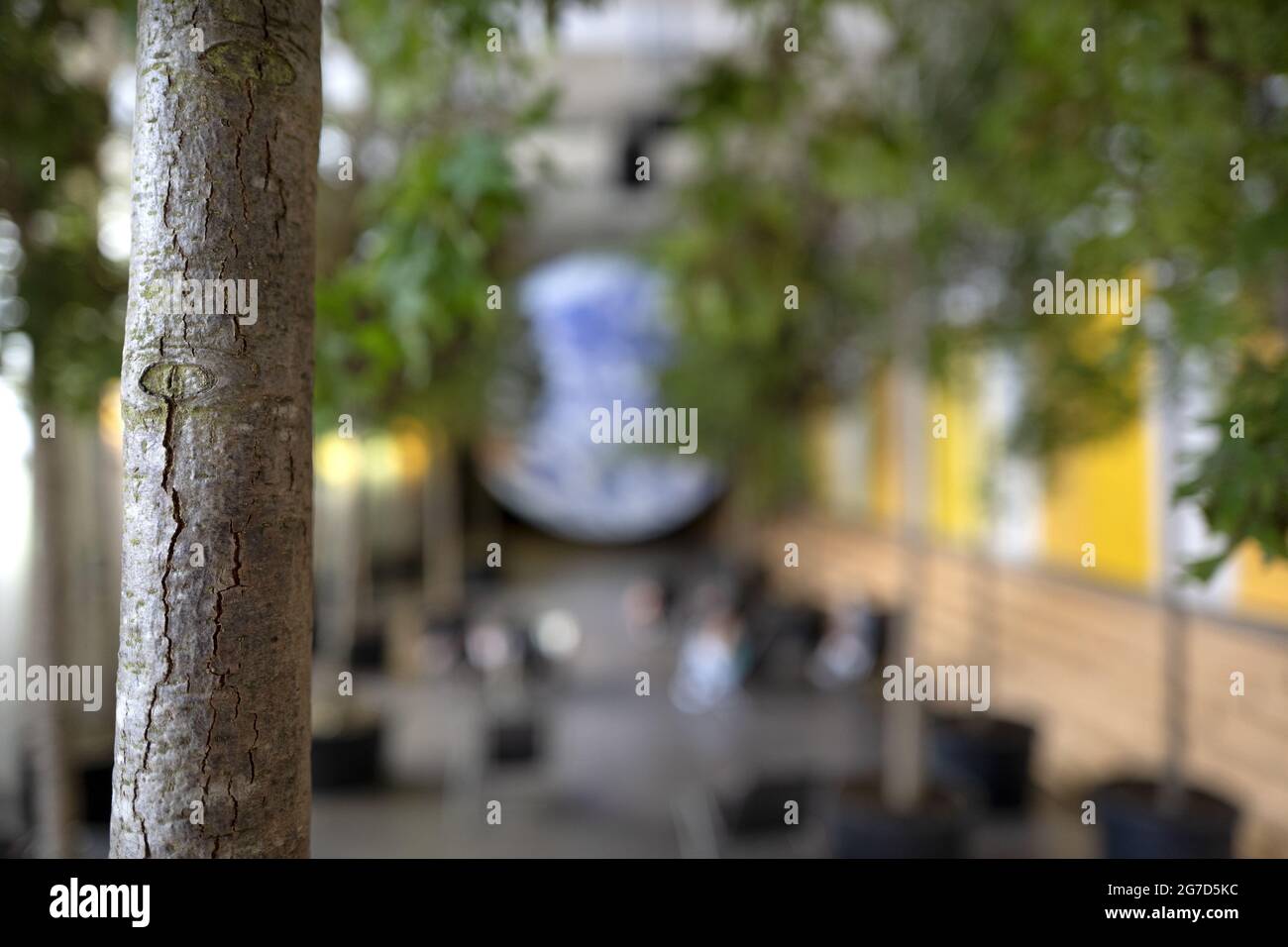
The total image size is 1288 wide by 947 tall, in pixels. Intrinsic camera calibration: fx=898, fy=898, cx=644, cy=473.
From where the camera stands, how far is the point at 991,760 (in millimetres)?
5461

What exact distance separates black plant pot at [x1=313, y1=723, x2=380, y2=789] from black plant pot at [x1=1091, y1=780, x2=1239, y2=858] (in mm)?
4336

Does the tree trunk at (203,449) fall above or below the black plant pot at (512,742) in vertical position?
above

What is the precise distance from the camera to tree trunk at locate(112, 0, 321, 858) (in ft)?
3.74

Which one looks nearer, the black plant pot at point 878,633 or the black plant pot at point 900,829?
the black plant pot at point 900,829

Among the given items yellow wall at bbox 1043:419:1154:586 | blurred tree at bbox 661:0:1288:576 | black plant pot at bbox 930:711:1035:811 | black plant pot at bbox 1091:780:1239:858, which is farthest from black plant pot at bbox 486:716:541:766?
yellow wall at bbox 1043:419:1154:586

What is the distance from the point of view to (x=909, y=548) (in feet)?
12.7

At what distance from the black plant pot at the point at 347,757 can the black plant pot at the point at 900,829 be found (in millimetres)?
3301

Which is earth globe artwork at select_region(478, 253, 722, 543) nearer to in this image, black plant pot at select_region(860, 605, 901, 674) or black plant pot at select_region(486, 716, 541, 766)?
black plant pot at select_region(860, 605, 901, 674)

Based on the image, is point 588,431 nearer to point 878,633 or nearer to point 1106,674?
point 878,633

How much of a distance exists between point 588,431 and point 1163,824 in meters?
16.2

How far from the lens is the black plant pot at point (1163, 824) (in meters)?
3.76

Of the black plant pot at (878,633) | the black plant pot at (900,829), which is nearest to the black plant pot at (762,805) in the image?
the black plant pot at (900,829)

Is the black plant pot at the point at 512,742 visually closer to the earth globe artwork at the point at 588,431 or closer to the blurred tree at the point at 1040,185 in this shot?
the blurred tree at the point at 1040,185
